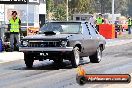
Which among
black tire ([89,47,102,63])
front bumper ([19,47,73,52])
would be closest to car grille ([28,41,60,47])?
front bumper ([19,47,73,52])

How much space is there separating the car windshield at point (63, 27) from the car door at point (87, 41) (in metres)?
0.33

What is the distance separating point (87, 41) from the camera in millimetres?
16719

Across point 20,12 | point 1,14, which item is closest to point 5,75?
point 1,14

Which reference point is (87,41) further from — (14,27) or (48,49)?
(14,27)

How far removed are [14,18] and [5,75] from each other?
8.95 metres

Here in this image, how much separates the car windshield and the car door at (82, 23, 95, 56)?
12.9 inches

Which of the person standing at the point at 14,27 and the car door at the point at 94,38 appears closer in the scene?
the car door at the point at 94,38

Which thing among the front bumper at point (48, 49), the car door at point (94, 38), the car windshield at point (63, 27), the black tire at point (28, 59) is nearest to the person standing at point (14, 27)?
the car door at point (94, 38)

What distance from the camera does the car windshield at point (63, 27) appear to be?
1637 cm

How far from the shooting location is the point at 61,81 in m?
11.8

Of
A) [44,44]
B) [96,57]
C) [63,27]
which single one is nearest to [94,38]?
[96,57]

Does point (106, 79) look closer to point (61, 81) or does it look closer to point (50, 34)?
point (61, 81)

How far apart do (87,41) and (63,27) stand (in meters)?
1.00

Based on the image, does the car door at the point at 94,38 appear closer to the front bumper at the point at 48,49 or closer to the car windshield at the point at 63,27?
the car windshield at the point at 63,27
